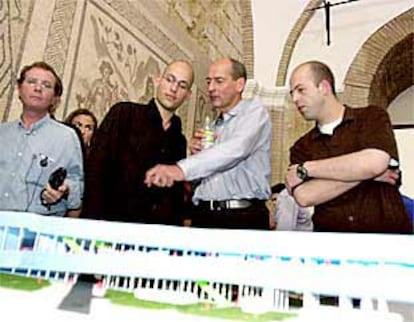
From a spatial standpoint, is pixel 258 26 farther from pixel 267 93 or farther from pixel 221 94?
pixel 221 94

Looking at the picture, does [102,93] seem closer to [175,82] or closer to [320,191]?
[175,82]

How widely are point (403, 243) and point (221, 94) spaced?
1.54 m

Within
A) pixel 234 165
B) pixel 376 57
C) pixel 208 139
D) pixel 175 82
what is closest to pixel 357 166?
pixel 234 165

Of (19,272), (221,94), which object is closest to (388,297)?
(19,272)

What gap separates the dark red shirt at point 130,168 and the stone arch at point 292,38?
13.0 feet

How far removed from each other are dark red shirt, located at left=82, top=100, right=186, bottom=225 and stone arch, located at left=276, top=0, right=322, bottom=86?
3.98 meters

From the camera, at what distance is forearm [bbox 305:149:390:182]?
5.36 ft

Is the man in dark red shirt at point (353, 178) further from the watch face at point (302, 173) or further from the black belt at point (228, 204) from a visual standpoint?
the black belt at point (228, 204)

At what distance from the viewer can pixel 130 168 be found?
210cm

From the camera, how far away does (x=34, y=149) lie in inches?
82.0

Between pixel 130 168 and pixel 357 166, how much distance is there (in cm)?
84

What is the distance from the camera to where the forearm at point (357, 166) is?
163 centimetres

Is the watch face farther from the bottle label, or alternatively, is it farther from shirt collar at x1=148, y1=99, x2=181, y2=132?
shirt collar at x1=148, y1=99, x2=181, y2=132

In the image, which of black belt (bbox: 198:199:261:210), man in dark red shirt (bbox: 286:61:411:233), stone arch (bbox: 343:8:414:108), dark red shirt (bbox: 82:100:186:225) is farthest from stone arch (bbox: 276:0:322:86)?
man in dark red shirt (bbox: 286:61:411:233)
